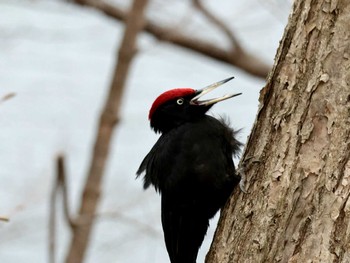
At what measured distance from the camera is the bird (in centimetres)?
350

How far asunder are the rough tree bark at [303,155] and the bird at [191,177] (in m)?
0.44

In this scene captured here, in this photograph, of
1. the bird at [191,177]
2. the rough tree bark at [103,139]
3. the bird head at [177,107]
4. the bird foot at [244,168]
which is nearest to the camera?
the bird foot at [244,168]

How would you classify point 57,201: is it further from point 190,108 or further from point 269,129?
point 269,129

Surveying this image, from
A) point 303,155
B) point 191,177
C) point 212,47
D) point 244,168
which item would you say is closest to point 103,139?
point 212,47

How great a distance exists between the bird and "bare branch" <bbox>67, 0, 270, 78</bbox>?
8.46ft

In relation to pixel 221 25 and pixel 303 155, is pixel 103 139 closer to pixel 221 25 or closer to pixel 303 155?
pixel 221 25

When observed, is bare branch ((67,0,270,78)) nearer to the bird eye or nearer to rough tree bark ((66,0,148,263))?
rough tree bark ((66,0,148,263))

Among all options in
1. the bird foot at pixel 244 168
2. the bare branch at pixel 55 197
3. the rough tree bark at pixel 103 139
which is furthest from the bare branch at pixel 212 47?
the bird foot at pixel 244 168

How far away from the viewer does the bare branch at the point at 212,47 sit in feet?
20.4

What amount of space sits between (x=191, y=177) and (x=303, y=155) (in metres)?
0.76

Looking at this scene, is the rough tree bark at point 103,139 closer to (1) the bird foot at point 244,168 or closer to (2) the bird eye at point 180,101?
(2) the bird eye at point 180,101

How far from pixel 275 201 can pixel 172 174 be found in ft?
2.37

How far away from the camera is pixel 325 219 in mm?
2803

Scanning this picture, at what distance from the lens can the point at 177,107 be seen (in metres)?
A: 3.84
